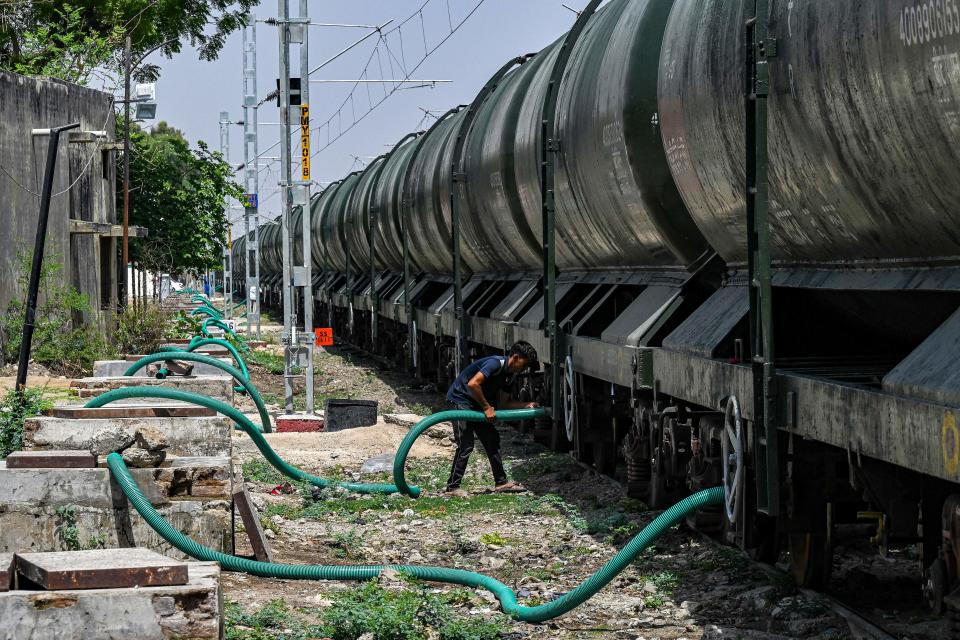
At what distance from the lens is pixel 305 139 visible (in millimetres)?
17094

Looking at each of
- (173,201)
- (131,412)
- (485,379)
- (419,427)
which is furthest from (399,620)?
(173,201)

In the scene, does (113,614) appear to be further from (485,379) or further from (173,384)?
(173,384)

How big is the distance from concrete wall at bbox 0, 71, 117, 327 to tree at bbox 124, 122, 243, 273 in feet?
19.3

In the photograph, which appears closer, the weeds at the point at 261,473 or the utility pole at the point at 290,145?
the weeds at the point at 261,473

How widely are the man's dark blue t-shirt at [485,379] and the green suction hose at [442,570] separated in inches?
145

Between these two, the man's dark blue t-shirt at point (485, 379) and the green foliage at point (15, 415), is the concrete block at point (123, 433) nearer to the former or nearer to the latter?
the green foliage at point (15, 415)

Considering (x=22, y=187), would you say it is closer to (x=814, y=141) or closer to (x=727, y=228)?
(x=727, y=228)

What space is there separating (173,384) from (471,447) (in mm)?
2915

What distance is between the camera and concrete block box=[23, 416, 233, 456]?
720 cm

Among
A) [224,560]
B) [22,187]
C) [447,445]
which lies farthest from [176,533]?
[22,187]

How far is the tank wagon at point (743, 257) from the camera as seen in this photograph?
4.70 metres

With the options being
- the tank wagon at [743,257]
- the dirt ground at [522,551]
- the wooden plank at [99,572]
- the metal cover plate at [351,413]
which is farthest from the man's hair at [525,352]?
the wooden plank at [99,572]

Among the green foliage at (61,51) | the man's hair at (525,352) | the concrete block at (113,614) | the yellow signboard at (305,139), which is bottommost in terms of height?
the concrete block at (113,614)

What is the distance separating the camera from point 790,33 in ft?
18.1
